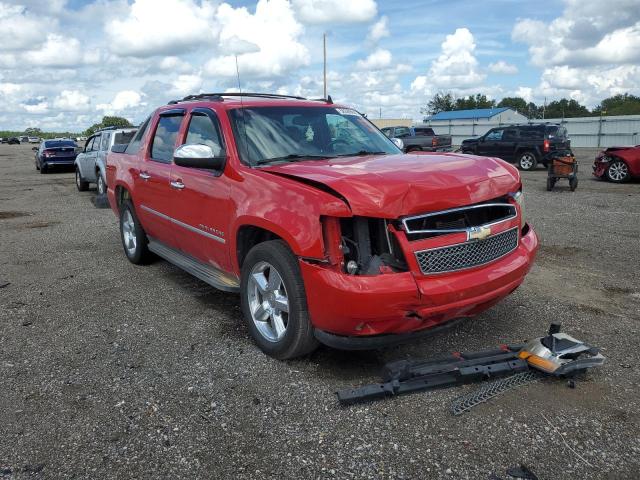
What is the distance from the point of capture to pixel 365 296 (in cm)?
301

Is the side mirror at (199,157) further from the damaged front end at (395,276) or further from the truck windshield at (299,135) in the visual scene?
the damaged front end at (395,276)

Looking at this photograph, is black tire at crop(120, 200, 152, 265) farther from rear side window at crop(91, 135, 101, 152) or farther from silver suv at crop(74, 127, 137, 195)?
rear side window at crop(91, 135, 101, 152)

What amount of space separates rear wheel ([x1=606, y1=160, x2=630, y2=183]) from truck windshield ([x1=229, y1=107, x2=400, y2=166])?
12.5m

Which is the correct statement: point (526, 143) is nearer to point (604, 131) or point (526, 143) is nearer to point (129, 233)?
point (129, 233)

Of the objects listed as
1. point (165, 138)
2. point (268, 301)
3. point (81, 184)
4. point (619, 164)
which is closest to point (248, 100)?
point (165, 138)

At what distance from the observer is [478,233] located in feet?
11.0

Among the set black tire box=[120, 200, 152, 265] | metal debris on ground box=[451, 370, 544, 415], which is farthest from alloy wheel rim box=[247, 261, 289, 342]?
black tire box=[120, 200, 152, 265]

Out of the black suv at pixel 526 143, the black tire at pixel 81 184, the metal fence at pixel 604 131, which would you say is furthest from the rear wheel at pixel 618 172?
the metal fence at pixel 604 131

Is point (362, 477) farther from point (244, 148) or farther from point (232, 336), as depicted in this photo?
point (244, 148)

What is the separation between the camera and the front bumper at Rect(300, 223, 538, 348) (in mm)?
3039

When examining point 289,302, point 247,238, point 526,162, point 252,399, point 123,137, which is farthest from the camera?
point 526,162

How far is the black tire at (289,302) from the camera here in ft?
11.1

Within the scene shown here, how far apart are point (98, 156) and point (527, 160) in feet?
48.8

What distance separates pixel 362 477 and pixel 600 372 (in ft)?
6.24
